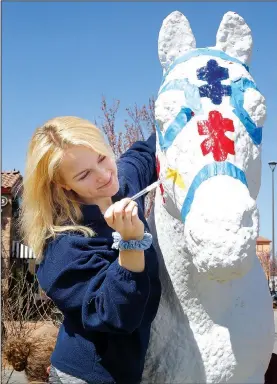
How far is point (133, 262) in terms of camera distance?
4.72 ft

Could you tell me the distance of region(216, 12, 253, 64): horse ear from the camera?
1709mm

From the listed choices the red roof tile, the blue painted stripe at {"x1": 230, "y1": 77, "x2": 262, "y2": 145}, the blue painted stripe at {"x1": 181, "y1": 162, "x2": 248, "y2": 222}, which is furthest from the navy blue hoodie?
the red roof tile

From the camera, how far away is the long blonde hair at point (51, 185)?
5.48 feet

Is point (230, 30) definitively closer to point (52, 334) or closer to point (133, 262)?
point (133, 262)

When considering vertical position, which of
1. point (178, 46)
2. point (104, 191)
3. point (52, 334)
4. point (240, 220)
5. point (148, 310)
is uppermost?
point (178, 46)

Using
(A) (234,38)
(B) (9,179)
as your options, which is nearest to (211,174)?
(A) (234,38)

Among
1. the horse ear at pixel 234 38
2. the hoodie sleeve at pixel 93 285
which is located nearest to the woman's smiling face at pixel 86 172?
the hoodie sleeve at pixel 93 285

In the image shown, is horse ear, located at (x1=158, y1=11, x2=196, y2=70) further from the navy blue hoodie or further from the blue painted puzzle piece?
the navy blue hoodie

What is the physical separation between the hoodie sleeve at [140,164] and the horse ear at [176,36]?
414mm

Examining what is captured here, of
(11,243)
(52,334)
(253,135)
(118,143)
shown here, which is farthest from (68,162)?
(11,243)

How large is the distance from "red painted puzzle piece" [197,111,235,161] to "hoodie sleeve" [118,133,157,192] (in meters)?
0.55

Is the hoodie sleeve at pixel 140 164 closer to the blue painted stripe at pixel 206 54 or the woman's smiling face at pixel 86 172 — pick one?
the woman's smiling face at pixel 86 172

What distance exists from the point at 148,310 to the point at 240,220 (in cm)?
53

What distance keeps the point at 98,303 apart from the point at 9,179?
38.3 ft
